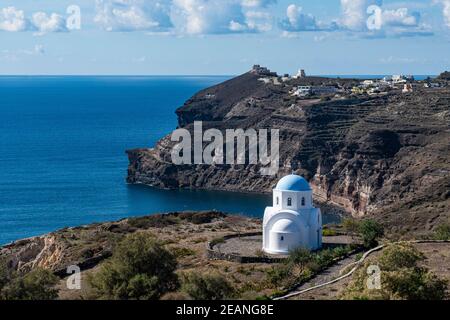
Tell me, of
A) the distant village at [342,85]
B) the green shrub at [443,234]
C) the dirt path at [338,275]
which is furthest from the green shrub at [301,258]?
the distant village at [342,85]

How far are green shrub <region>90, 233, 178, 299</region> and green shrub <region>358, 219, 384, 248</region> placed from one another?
18148 millimetres

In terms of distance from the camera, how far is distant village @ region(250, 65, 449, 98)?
453 feet

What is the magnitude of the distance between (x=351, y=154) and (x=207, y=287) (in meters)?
84.6

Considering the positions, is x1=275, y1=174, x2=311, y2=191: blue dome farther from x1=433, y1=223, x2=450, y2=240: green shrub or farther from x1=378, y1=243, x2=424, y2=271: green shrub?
x1=378, y1=243, x2=424, y2=271: green shrub

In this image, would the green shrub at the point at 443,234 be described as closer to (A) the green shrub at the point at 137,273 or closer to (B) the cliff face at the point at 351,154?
(A) the green shrub at the point at 137,273

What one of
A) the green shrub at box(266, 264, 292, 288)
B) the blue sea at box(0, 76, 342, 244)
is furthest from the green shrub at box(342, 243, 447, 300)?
the blue sea at box(0, 76, 342, 244)

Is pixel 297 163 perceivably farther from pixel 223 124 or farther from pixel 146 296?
pixel 146 296

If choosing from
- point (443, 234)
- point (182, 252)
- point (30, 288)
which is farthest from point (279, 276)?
point (443, 234)

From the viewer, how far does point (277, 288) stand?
39531 mm

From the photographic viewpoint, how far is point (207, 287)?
1249 inches

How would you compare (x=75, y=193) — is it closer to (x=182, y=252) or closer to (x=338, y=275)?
(x=182, y=252)

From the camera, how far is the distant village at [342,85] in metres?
138

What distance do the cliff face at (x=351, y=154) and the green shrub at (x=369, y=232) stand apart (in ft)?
101
